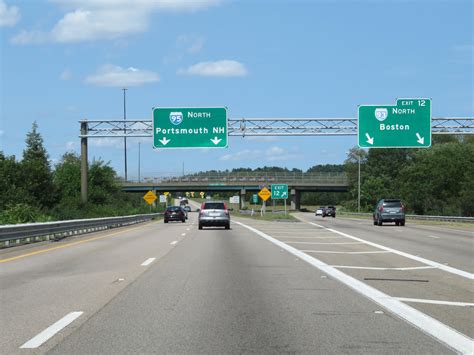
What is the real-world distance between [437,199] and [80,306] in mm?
83207

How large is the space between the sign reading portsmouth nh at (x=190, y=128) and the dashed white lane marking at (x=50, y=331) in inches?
1373

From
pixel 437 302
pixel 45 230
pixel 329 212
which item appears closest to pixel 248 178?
pixel 329 212

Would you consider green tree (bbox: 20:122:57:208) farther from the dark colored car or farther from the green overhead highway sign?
the green overhead highway sign

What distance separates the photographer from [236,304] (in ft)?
33.2

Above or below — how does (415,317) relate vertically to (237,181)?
below

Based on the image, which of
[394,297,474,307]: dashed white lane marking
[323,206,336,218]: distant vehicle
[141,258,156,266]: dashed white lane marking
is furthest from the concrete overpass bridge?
[394,297,474,307]: dashed white lane marking

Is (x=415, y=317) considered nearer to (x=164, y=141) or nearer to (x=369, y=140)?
(x=369, y=140)

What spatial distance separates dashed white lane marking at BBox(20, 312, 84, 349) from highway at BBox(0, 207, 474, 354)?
2cm

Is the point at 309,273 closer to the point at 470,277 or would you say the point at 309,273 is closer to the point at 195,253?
the point at 470,277

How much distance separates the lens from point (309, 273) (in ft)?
47.3

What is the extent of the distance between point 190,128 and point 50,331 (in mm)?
36086

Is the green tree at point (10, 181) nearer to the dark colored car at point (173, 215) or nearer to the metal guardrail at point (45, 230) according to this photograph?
the dark colored car at point (173, 215)

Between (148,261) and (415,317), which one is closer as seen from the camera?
(415,317)

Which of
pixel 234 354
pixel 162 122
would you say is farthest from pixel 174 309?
pixel 162 122
